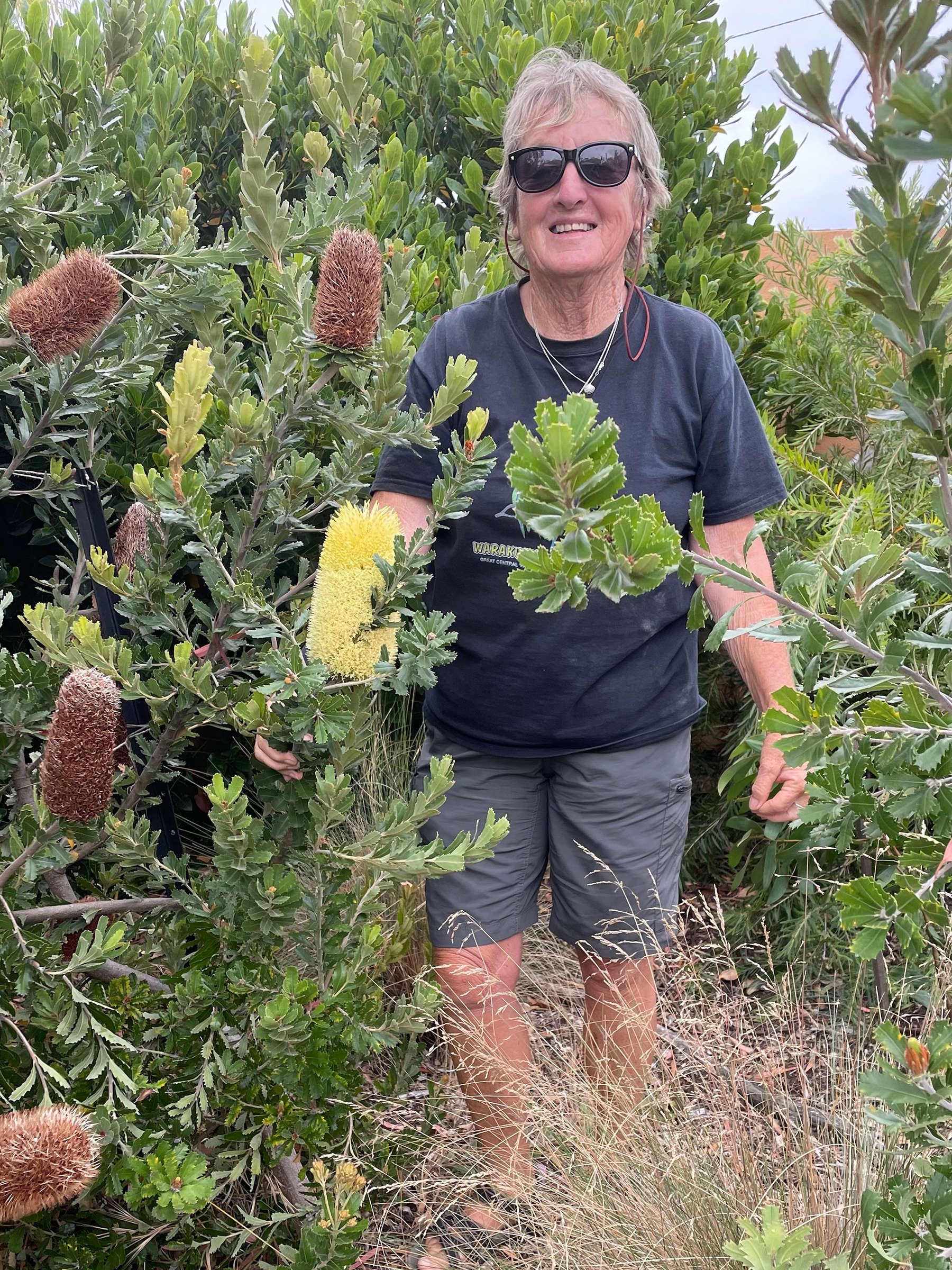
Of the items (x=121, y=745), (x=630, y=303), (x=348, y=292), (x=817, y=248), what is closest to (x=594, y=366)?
(x=630, y=303)

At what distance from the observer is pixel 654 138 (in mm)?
2619

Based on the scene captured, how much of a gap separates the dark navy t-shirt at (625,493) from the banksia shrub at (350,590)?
0.61 metres

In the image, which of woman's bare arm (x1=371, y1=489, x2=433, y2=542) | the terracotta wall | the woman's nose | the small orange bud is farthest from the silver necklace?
the terracotta wall

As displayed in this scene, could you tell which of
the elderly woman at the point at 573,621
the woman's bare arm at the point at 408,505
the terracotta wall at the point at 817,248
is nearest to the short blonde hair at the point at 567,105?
the elderly woman at the point at 573,621

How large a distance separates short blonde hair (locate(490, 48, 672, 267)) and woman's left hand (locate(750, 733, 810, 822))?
1.34 m

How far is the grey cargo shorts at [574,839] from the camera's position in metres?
2.55

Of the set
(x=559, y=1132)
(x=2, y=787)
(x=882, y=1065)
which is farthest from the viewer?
(x=559, y=1132)

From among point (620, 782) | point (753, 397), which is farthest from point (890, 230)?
point (753, 397)

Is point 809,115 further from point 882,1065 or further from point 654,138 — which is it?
point 654,138

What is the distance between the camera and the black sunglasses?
2.42 m

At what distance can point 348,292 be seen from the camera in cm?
184

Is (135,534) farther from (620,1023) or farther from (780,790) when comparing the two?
(620,1023)

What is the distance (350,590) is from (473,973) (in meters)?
1.13

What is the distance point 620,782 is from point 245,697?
3.09ft
